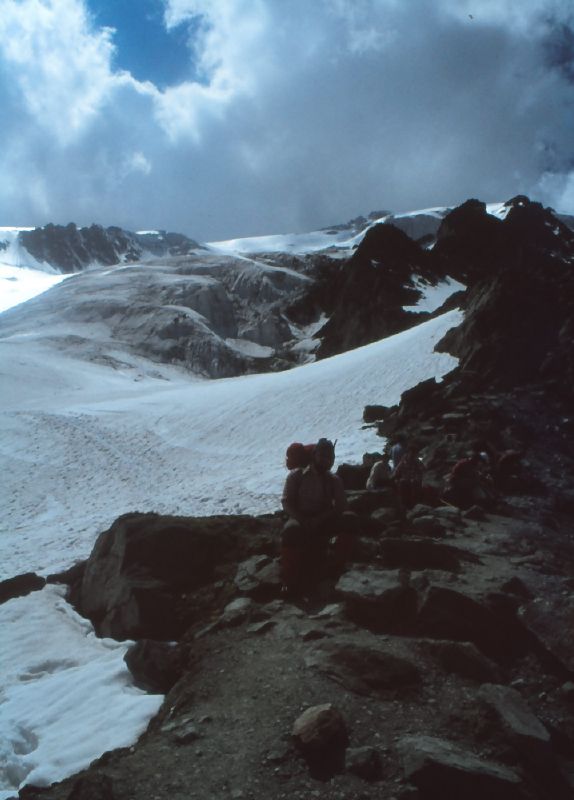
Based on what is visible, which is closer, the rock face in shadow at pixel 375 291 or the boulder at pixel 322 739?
the boulder at pixel 322 739

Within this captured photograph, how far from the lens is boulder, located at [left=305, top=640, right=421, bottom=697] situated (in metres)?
5.11

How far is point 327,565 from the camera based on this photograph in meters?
7.35

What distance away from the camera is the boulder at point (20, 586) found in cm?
968

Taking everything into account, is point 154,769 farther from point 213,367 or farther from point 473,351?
point 213,367

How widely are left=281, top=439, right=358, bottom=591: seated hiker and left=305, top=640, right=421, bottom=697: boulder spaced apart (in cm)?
163

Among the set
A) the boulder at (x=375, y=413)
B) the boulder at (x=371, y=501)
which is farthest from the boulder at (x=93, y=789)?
the boulder at (x=375, y=413)

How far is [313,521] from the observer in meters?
7.52

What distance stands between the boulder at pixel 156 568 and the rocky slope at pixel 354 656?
0.08ft

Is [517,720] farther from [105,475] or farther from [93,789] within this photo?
[105,475]

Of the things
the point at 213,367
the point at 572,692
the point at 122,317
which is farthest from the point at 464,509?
the point at 122,317

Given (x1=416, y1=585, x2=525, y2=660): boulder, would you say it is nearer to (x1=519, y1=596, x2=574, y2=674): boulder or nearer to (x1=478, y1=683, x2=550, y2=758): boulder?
(x1=519, y1=596, x2=574, y2=674): boulder

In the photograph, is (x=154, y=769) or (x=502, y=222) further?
(x=502, y=222)

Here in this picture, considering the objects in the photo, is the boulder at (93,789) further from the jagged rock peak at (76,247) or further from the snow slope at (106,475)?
the jagged rock peak at (76,247)

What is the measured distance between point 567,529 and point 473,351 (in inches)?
483
